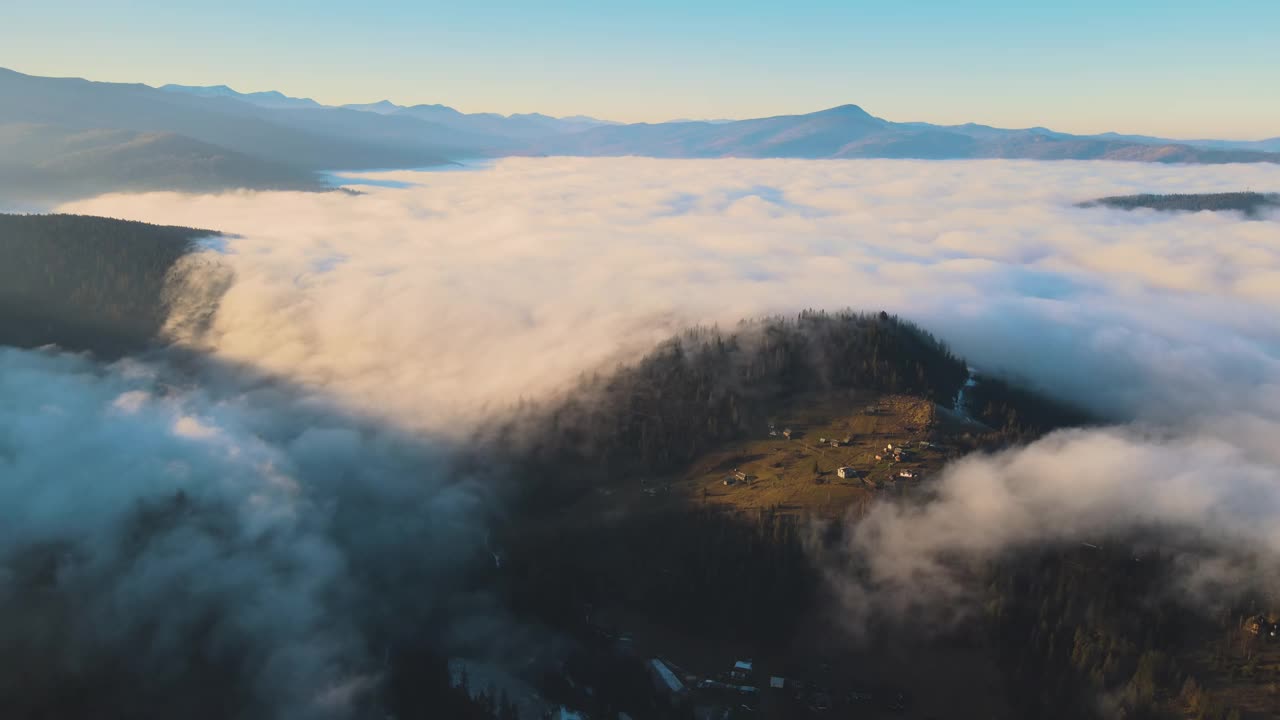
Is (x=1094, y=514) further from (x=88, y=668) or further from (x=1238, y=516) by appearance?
(x=88, y=668)

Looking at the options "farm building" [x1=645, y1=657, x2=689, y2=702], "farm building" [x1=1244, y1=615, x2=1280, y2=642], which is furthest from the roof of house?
"farm building" [x1=1244, y1=615, x2=1280, y2=642]

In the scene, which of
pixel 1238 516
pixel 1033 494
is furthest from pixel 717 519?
pixel 1238 516

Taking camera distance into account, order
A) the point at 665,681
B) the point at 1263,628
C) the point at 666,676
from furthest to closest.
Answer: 1. the point at 666,676
2. the point at 665,681
3. the point at 1263,628

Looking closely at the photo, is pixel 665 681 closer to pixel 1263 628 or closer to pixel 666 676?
pixel 666 676

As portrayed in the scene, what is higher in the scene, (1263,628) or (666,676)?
(1263,628)

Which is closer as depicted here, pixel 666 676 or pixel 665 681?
pixel 665 681

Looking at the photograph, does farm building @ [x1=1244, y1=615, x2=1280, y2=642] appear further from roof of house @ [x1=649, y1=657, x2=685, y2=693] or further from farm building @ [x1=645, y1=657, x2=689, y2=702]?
roof of house @ [x1=649, y1=657, x2=685, y2=693]

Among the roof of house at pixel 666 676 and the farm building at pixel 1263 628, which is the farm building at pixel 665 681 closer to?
the roof of house at pixel 666 676

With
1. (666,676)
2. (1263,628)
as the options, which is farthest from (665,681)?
(1263,628)

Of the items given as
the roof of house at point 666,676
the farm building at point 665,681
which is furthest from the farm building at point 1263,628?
the roof of house at point 666,676

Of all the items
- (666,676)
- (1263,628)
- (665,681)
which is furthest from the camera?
(666,676)

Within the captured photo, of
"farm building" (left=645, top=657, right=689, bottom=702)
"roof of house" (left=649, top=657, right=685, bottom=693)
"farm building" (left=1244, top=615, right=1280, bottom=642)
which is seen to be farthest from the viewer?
"roof of house" (left=649, top=657, right=685, bottom=693)
